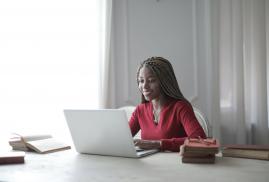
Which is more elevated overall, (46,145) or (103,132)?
(103,132)

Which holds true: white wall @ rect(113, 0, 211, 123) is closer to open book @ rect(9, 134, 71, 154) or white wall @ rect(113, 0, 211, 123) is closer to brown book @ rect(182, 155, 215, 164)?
open book @ rect(9, 134, 71, 154)

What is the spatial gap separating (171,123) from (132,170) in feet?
2.19

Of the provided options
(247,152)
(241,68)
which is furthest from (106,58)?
(247,152)

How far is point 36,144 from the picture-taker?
1.85 meters

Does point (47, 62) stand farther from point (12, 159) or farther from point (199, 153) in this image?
point (199, 153)

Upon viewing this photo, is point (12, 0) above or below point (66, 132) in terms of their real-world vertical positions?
above

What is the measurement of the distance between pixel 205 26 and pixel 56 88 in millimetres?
1305

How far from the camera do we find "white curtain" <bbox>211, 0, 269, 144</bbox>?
2.85m

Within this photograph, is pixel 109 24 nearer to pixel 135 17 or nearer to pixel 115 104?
pixel 135 17

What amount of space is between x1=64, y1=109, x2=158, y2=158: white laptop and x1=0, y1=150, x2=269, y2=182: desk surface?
41mm

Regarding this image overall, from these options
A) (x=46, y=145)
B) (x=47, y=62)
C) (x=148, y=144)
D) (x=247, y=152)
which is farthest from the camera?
(x=47, y=62)

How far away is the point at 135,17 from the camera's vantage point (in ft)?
10.6

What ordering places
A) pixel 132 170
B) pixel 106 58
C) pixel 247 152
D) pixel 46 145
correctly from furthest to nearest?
pixel 106 58, pixel 46 145, pixel 247 152, pixel 132 170

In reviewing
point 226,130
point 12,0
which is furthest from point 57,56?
point 226,130
